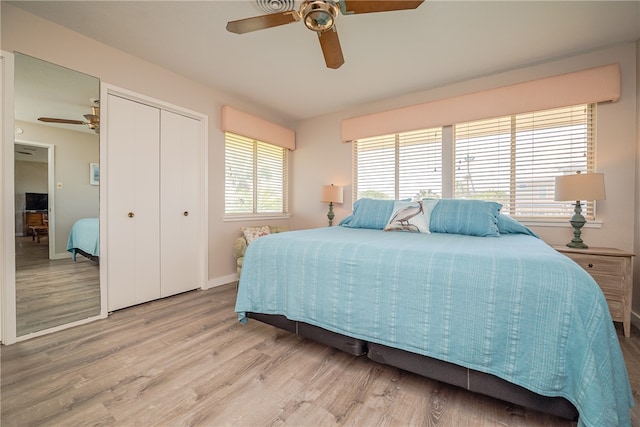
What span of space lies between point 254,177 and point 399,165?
2.05 meters

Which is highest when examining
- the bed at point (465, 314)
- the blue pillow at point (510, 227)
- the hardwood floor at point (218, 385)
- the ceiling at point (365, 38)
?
the ceiling at point (365, 38)

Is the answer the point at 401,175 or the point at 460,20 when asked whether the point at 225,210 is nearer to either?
the point at 401,175

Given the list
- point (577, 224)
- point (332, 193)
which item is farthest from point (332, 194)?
point (577, 224)

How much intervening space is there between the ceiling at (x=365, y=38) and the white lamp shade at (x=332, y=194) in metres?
1.32

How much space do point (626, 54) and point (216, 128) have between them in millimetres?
4134

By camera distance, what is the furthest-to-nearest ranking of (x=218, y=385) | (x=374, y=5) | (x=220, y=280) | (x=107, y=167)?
(x=220, y=280), (x=107, y=167), (x=374, y=5), (x=218, y=385)

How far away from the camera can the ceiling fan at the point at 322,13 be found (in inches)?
62.4

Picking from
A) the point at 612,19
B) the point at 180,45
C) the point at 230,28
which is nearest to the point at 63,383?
the point at 230,28

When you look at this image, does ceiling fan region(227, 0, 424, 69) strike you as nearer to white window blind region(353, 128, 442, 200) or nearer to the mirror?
the mirror

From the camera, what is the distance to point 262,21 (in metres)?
1.75

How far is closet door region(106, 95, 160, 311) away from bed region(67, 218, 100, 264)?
9 centimetres

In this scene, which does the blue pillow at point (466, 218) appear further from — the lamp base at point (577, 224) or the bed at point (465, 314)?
the bed at point (465, 314)

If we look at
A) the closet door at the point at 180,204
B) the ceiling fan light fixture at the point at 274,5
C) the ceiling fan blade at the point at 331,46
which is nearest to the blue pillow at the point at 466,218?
the ceiling fan blade at the point at 331,46

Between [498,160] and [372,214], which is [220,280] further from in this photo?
[498,160]
